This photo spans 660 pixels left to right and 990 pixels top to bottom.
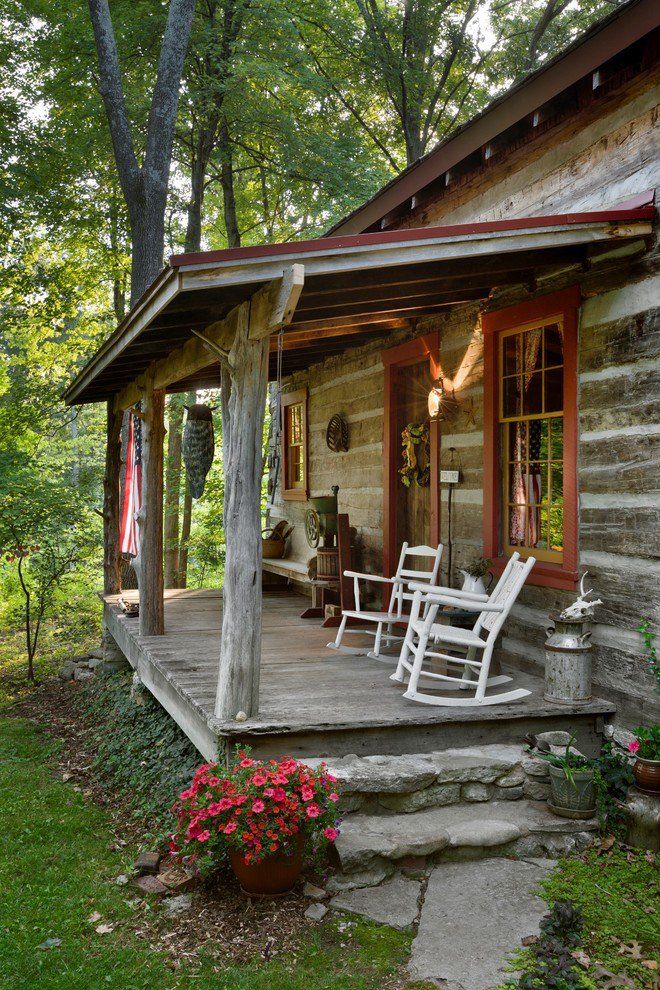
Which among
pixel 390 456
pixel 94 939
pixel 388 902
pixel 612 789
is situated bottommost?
pixel 94 939

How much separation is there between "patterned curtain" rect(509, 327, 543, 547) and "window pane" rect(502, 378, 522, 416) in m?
0.09

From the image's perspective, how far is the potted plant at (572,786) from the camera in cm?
415

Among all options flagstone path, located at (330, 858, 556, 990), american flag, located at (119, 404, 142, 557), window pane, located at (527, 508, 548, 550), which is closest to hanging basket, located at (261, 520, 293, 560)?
american flag, located at (119, 404, 142, 557)

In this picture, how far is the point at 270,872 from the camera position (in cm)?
367

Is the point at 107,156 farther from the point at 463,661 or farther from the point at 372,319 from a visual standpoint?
the point at 463,661

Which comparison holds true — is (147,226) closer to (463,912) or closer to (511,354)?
(511,354)

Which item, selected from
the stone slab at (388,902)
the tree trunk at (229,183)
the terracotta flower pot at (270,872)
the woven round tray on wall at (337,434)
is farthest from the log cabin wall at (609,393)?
the tree trunk at (229,183)

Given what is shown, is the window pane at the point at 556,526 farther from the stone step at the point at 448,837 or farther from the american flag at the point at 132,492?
the american flag at the point at 132,492

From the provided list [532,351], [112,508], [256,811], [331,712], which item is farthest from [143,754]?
[112,508]

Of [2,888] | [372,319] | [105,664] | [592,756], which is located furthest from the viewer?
[105,664]

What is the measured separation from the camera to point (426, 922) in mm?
3545

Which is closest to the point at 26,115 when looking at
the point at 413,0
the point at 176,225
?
the point at 176,225

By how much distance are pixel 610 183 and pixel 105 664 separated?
7.04 m

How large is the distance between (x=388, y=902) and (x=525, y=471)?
10.2ft
